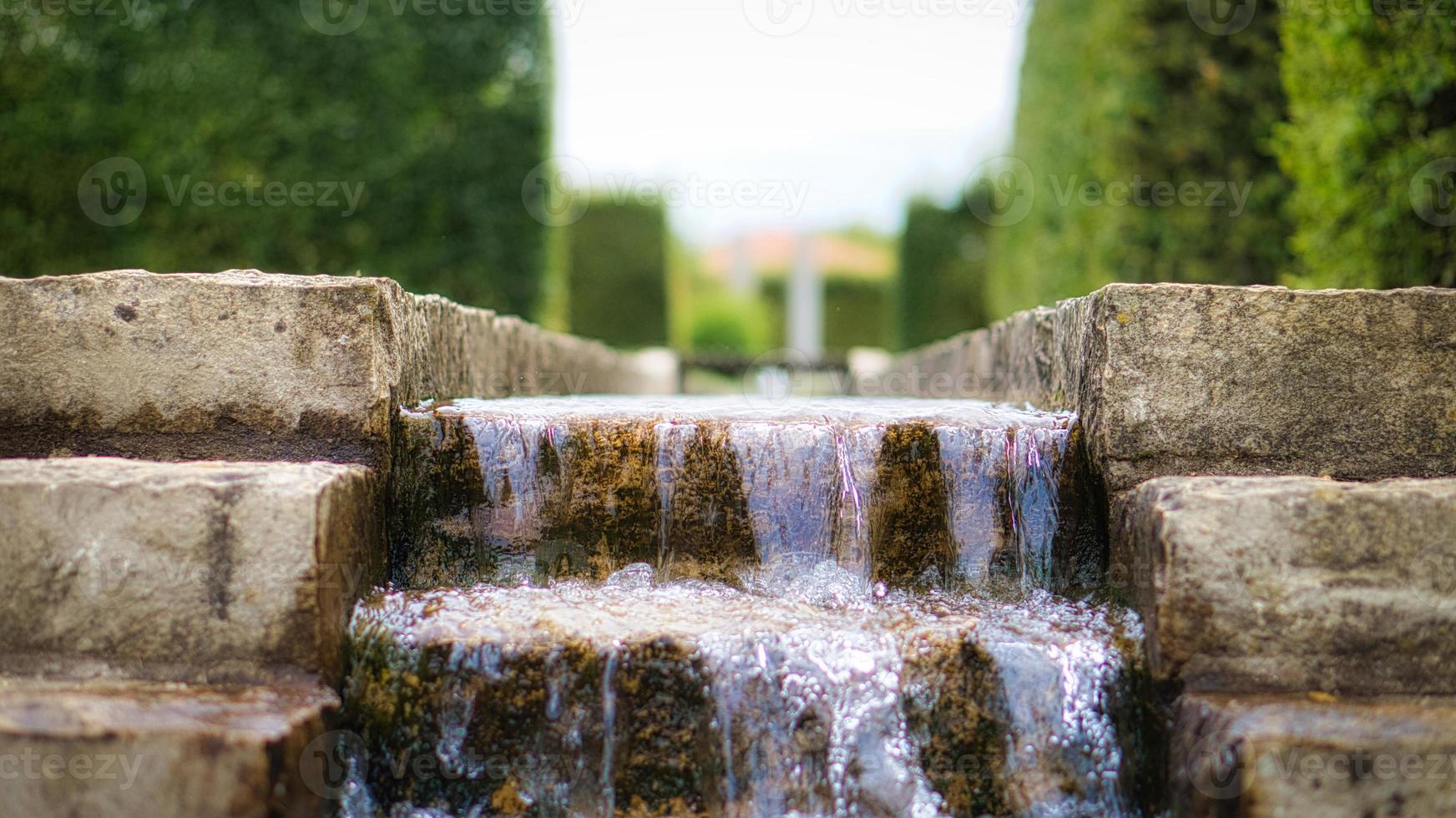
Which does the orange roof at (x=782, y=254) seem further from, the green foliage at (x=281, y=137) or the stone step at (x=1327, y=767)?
the stone step at (x=1327, y=767)

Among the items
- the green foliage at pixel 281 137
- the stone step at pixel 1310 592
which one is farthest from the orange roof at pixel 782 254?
the stone step at pixel 1310 592

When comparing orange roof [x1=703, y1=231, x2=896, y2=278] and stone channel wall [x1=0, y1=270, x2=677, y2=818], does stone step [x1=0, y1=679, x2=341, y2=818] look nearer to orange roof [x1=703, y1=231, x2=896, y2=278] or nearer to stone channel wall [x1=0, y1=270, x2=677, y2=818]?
stone channel wall [x1=0, y1=270, x2=677, y2=818]

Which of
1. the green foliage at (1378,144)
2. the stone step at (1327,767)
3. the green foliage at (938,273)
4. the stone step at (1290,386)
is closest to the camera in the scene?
the stone step at (1327,767)

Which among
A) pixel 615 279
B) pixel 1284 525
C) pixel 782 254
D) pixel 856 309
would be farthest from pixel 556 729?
pixel 782 254

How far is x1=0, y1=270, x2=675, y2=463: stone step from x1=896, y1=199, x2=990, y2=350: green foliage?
13.6m

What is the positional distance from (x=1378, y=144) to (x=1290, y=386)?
2228 mm

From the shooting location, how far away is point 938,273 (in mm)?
15695

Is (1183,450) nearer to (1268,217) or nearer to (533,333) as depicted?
(533,333)

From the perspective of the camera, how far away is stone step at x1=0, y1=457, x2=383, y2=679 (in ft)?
6.86

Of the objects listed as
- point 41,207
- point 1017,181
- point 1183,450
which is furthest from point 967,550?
point 1017,181

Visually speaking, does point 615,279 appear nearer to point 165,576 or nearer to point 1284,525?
point 165,576

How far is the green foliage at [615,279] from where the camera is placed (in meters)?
15.8

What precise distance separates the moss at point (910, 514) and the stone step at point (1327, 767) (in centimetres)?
90

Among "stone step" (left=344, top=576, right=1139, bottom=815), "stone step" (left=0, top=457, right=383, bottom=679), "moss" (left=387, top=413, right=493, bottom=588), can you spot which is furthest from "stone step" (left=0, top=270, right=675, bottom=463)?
"stone step" (left=344, top=576, right=1139, bottom=815)
